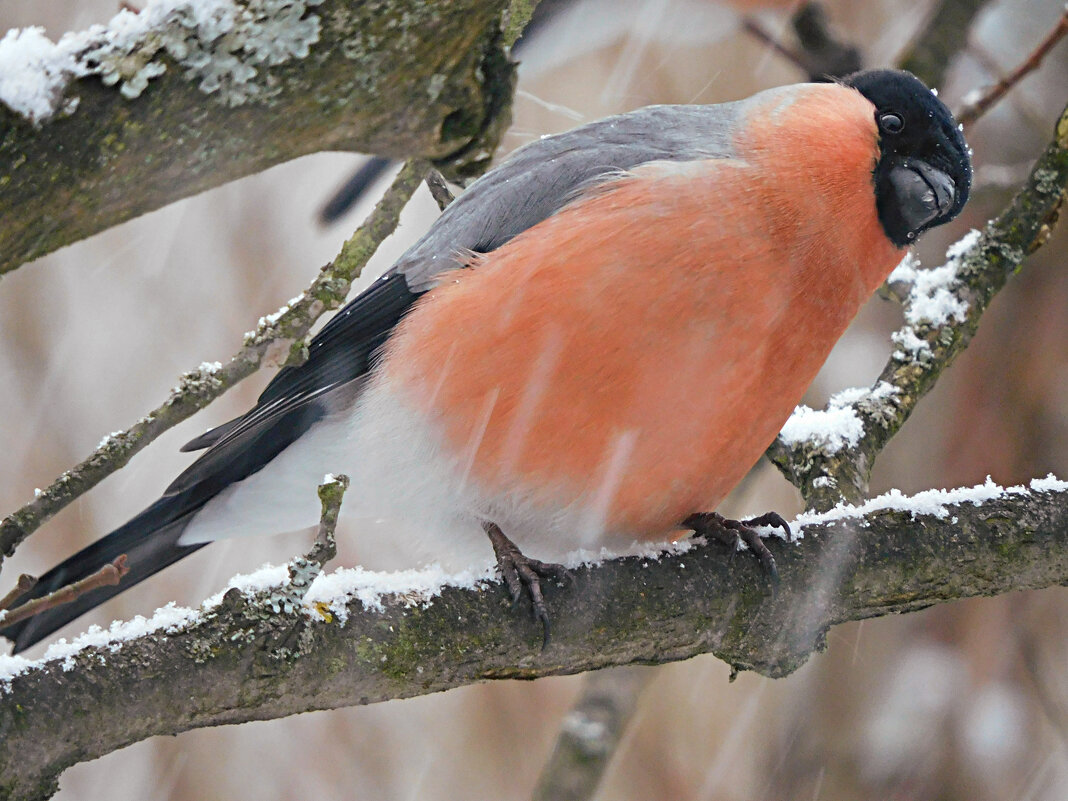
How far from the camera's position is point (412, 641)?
1.96m

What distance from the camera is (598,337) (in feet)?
7.78

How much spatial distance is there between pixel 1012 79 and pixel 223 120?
2.53 metres

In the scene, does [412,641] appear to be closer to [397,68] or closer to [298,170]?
[397,68]

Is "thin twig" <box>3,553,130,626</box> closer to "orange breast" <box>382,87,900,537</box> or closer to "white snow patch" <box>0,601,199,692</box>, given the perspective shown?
"white snow patch" <box>0,601,199,692</box>

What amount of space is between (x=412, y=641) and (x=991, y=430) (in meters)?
3.06

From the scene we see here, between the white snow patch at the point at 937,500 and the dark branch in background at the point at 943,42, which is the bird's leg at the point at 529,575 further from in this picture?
the dark branch in background at the point at 943,42

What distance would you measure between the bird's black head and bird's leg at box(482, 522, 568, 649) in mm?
1254

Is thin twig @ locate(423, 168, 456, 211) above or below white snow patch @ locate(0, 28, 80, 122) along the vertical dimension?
below

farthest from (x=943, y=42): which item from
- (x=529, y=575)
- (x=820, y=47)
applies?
(x=529, y=575)

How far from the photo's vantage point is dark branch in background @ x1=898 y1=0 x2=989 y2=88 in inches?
148

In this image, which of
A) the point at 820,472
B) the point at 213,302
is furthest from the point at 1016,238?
the point at 213,302

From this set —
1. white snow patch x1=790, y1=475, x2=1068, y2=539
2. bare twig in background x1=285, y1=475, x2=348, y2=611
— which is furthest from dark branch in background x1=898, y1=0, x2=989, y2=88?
bare twig in background x1=285, y1=475, x2=348, y2=611

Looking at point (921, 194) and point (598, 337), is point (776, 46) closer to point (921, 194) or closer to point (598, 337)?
point (921, 194)

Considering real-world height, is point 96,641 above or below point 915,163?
below
